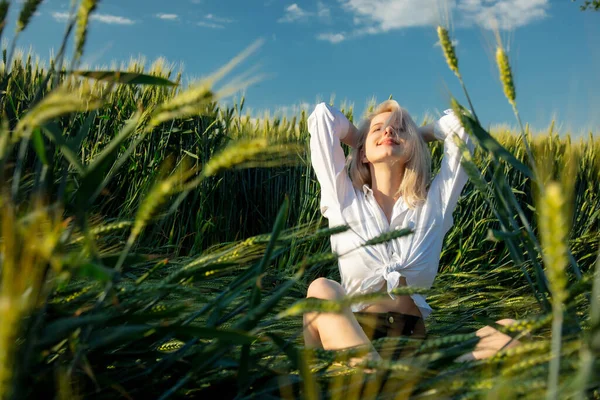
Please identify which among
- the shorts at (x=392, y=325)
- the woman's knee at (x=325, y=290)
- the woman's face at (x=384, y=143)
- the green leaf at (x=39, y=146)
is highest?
the woman's face at (x=384, y=143)

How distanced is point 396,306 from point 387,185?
0.44 metres

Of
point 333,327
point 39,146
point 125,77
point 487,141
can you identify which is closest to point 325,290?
point 333,327

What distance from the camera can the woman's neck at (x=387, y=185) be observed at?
202cm

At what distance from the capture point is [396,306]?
180cm

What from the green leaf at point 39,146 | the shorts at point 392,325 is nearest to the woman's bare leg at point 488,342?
the shorts at point 392,325

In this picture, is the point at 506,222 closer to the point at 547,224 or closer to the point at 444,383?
the point at 444,383

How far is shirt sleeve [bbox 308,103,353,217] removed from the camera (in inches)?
77.4

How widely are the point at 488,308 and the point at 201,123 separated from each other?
1.80 meters

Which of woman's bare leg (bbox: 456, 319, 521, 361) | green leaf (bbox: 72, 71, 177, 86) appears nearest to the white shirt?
woman's bare leg (bbox: 456, 319, 521, 361)

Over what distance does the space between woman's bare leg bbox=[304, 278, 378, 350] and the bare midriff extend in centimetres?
24

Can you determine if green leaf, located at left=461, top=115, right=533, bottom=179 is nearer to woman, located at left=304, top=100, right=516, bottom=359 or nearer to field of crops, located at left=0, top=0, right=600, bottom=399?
field of crops, located at left=0, top=0, right=600, bottom=399

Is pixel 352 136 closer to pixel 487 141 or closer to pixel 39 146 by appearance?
pixel 487 141

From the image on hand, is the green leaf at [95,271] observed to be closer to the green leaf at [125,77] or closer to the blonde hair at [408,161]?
the green leaf at [125,77]

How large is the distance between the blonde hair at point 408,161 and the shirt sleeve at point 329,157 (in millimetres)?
136
